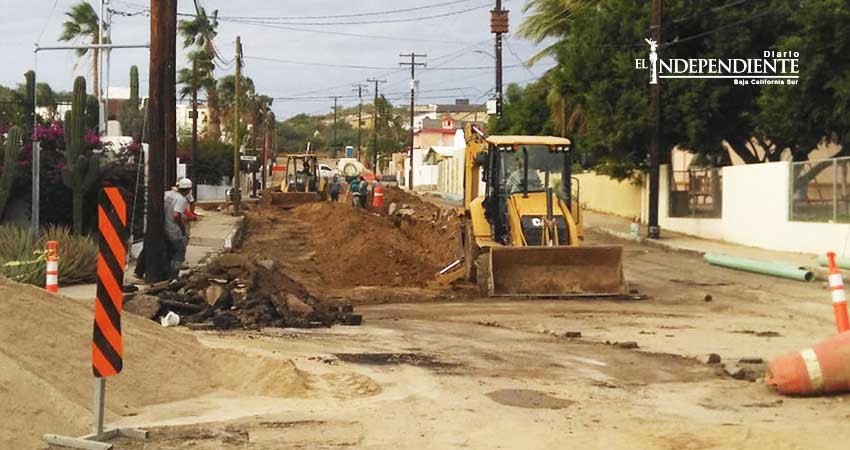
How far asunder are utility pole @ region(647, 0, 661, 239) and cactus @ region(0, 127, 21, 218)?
18.0 meters

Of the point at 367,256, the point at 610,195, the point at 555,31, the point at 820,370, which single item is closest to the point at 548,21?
the point at 555,31

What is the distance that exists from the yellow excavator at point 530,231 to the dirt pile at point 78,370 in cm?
802

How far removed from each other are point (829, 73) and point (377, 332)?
18.8 metres

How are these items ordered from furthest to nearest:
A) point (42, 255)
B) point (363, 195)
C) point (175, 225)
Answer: point (363, 195) < point (175, 225) < point (42, 255)

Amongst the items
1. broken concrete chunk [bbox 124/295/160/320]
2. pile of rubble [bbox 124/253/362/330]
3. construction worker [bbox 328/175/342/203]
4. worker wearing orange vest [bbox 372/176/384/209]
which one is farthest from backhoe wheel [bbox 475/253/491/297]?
construction worker [bbox 328/175/342/203]

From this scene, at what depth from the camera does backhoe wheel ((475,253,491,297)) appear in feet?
59.1

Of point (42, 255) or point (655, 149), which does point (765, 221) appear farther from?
point (42, 255)

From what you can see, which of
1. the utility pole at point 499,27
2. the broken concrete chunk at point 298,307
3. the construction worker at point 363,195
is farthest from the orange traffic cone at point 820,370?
the construction worker at point 363,195

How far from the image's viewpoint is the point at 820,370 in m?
9.03

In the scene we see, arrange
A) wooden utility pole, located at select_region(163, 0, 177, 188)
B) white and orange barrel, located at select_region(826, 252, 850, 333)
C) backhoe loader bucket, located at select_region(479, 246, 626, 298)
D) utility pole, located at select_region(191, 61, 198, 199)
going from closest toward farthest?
white and orange barrel, located at select_region(826, 252, 850, 333), backhoe loader bucket, located at select_region(479, 246, 626, 298), wooden utility pole, located at select_region(163, 0, 177, 188), utility pole, located at select_region(191, 61, 198, 199)

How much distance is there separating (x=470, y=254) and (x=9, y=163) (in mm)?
9312

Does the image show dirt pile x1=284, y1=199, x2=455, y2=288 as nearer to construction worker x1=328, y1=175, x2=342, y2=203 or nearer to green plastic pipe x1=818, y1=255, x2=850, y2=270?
green plastic pipe x1=818, y1=255, x2=850, y2=270

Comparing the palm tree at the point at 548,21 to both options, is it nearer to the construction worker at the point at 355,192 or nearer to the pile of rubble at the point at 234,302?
the construction worker at the point at 355,192

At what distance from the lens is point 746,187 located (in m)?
30.1
